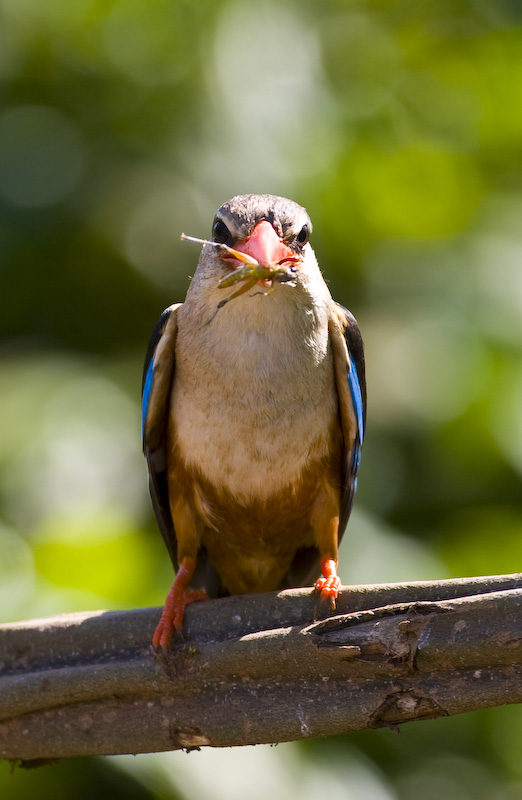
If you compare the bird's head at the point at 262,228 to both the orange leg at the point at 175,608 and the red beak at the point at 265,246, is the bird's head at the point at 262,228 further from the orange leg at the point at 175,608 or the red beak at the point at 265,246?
the orange leg at the point at 175,608

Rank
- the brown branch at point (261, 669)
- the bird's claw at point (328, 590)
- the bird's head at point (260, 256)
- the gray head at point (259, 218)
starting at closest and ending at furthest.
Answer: the brown branch at point (261, 669), the bird's claw at point (328, 590), the bird's head at point (260, 256), the gray head at point (259, 218)

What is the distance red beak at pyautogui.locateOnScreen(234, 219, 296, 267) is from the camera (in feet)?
9.02

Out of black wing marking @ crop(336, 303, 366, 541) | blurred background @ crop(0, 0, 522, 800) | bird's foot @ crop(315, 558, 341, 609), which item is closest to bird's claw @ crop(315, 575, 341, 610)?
bird's foot @ crop(315, 558, 341, 609)

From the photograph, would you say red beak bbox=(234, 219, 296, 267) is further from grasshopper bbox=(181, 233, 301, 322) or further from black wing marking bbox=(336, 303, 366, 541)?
black wing marking bbox=(336, 303, 366, 541)

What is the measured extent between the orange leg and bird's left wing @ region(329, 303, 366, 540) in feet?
2.07

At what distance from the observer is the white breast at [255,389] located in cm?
303

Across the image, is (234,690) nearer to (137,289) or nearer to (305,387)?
(305,387)

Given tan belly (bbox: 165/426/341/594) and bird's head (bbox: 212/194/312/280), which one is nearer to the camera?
bird's head (bbox: 212/194/312/280)

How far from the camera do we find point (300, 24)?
6.03 metres

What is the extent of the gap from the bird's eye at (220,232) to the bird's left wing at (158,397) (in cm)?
38

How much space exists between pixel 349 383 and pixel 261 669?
1.12 meters

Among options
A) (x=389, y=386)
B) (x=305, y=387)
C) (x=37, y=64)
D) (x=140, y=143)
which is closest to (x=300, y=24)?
(x=140, y=143)

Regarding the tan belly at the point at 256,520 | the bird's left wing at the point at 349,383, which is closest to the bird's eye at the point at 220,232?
the bird's left wing at the point at 349,383

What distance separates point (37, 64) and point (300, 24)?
66.6 inches
